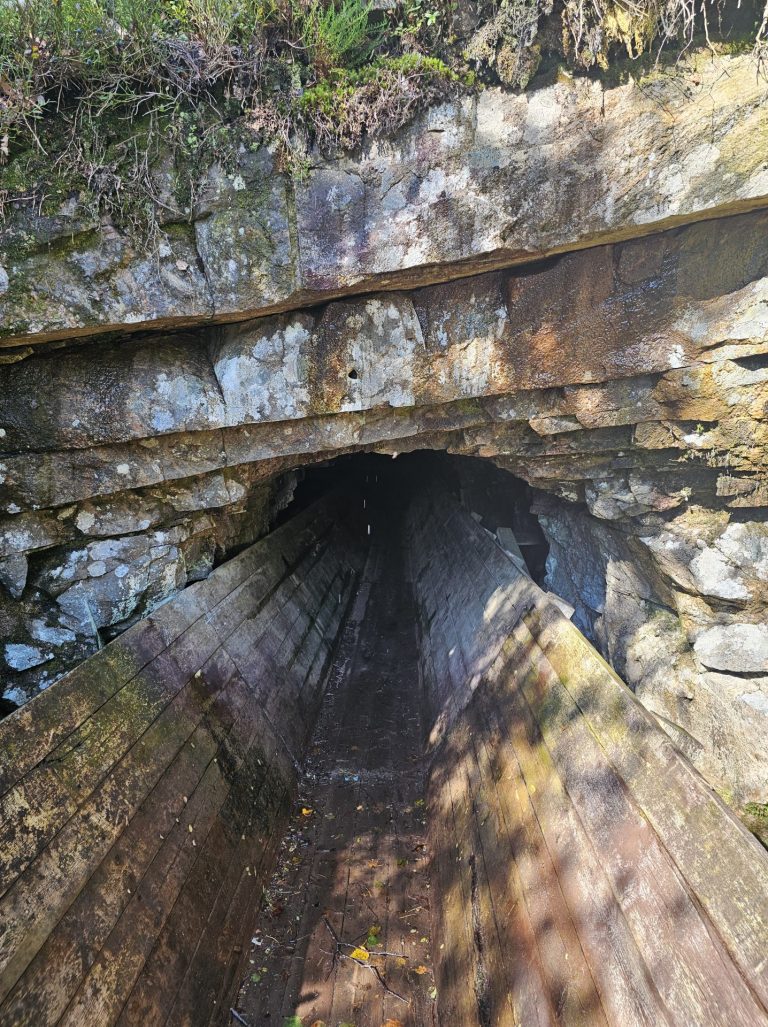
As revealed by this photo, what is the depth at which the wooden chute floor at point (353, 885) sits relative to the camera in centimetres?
236

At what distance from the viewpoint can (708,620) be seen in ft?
12.2

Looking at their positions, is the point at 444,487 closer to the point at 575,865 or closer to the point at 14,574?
the point at 14,574

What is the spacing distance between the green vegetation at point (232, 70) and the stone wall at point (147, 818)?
2344mm

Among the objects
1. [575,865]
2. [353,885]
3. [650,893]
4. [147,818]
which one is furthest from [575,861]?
[147,818]

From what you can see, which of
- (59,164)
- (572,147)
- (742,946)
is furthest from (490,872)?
(59,164)

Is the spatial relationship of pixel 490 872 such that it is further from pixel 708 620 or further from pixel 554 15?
pixel 554 15

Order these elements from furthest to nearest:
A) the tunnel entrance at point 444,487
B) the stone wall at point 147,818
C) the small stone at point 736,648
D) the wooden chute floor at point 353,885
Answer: the tunnel entrance at point 444,487, the small stone at point 736,648, the wooden chute floor at point 353,885, the stone wall at point 147,818

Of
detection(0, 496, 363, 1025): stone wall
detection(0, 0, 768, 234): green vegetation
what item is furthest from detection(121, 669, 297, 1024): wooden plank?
detection(0, 0, 768, 234): green vegetation

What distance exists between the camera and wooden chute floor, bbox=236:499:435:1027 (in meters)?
2.36

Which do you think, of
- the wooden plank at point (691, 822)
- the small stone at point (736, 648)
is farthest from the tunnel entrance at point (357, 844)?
the small stone at point (736, 648)

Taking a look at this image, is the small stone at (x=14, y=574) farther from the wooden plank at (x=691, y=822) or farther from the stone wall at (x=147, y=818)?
the wooden plank at (x=691, y=822)

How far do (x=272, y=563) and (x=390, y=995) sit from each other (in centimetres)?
312

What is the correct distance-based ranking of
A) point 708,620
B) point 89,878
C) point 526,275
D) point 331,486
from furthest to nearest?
1. point 331,486
2. point 708,620
3. point 526,275
4. point 89,878

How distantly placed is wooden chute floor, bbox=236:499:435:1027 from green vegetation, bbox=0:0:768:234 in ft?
12.0
